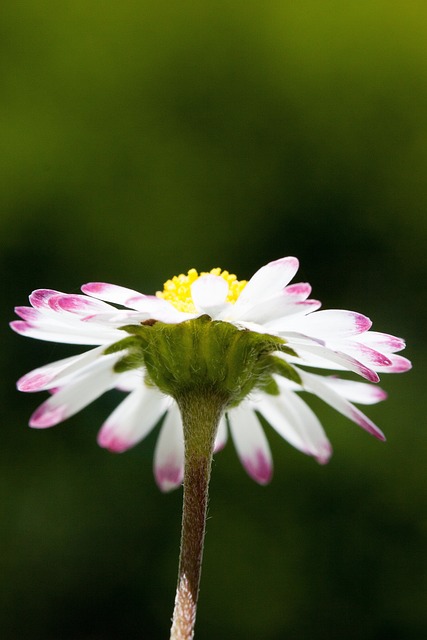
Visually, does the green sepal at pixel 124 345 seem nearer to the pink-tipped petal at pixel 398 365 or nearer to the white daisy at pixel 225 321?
the white daisy at pixel 225 321

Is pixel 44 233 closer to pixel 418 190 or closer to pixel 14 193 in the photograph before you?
pixel 14 193

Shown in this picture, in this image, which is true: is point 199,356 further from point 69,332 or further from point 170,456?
point 170,456

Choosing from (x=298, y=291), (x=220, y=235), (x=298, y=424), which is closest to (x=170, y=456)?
(x=298, y=424)

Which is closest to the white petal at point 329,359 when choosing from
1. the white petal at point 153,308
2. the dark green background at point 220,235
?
the white petal at point 153,308

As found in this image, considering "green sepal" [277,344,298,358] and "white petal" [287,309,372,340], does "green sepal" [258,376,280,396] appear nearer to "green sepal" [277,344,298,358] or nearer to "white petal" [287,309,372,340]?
"green sepal" [277,344,298,358]

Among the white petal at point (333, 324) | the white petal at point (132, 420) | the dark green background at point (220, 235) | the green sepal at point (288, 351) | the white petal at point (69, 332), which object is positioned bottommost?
the white petal at point (333, 324)
